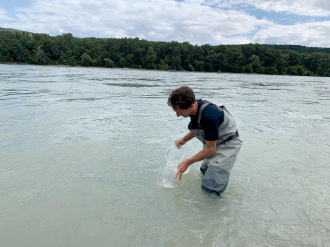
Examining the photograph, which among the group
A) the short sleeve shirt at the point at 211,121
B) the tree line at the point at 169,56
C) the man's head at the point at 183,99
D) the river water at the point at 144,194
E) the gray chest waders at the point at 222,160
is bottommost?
the river water at the point at 144,194

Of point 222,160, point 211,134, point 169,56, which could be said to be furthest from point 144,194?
point 169,56

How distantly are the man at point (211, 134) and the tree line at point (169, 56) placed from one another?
315 feet

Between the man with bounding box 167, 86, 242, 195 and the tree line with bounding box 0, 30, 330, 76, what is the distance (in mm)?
96116

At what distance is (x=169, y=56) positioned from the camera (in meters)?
109

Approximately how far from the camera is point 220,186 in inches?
133

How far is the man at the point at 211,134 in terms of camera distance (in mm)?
A: 2936

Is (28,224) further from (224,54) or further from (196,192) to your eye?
(224,54)

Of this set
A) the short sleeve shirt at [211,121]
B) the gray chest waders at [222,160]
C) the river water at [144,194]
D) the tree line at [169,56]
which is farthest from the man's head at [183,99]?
the tree line at [169,56]

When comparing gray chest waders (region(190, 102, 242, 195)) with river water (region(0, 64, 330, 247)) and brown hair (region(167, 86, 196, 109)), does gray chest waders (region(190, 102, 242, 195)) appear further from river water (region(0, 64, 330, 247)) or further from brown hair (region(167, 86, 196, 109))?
brown hair (region(167, 86, 196, 109))

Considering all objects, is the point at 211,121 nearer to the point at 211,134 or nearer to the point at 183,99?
the point at 211,134

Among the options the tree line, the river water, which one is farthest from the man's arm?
the tree line

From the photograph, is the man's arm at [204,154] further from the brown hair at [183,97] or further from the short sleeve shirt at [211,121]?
the brown hair at [183,97]


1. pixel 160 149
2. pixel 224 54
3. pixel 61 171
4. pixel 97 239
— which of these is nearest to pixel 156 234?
pixel 97 239

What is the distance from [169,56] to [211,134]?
4343 inches
